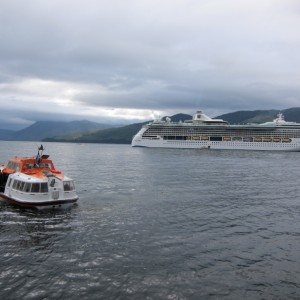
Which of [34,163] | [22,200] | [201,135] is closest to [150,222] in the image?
[22,200]

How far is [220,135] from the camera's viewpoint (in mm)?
186125

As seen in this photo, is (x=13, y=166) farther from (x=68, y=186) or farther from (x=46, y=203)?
(x=46, y=203)

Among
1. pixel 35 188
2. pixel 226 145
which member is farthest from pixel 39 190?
pixel 226 145

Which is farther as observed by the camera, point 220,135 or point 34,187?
point 220,135

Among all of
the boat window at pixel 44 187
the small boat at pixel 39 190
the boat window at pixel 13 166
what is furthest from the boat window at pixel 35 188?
the boat window at pixel 13 166

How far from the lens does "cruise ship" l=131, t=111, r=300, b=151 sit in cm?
17962

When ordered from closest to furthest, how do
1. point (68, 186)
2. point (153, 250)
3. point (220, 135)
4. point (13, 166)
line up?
1. point (153, 250)
2. point (68, 186)
3. point (13, 166)
4. point (220, 135)

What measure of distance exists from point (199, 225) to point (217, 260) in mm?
7779

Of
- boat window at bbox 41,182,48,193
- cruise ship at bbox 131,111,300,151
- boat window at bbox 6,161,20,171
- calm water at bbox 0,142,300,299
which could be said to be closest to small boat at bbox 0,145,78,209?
boat window at bbox 41,182,48,193

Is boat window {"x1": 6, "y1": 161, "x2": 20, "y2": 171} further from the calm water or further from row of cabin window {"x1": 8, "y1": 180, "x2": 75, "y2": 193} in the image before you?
the calm water

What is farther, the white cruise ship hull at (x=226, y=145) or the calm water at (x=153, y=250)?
the white cruise ship hull at (x=226, y=145)

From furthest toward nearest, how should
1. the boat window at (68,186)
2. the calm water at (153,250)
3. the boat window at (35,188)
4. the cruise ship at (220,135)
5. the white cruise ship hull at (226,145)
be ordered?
the cruise ship at (220,135)
the white cruise ship hull at (226,145)
the boat window at (68,186)
the boat window at (35,188)
the calm water at (153,250)

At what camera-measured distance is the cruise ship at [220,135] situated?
180m

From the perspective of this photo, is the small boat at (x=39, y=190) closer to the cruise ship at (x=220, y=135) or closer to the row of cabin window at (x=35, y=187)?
the row of cabin window at (x=35, y=187)
